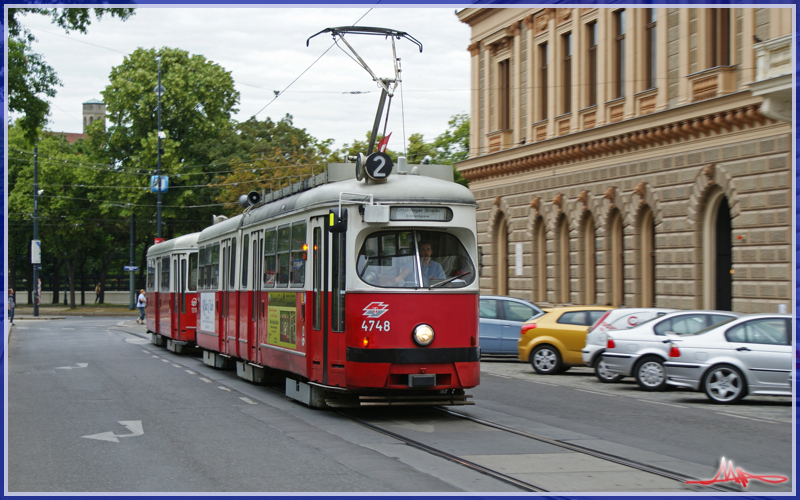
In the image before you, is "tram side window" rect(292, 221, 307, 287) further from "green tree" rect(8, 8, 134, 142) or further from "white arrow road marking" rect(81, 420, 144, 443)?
"green tree" rect(8, 8, 134, 142)

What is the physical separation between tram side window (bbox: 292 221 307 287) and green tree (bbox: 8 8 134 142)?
9.02m

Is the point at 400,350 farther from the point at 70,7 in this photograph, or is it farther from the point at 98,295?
the point at 98,295

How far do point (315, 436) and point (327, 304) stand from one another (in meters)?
2.12

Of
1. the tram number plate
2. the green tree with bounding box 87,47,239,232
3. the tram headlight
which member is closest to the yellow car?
the tram headlight

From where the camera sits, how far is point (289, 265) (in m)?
14.2

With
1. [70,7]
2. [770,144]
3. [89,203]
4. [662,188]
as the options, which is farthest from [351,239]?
[89,203]

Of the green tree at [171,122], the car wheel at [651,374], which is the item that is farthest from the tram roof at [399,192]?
the green tree at [171,122]

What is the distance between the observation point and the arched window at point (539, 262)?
33.6m

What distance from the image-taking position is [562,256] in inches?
1267

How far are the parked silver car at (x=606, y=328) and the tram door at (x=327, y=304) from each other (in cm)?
709

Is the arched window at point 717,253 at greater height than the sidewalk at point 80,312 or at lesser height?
greater

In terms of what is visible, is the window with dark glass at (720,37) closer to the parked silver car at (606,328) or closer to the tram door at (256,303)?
the parked silver car at (606,328)

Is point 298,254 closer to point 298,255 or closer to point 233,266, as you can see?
point 298,255

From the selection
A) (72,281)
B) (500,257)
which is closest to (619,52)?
(500,257)
